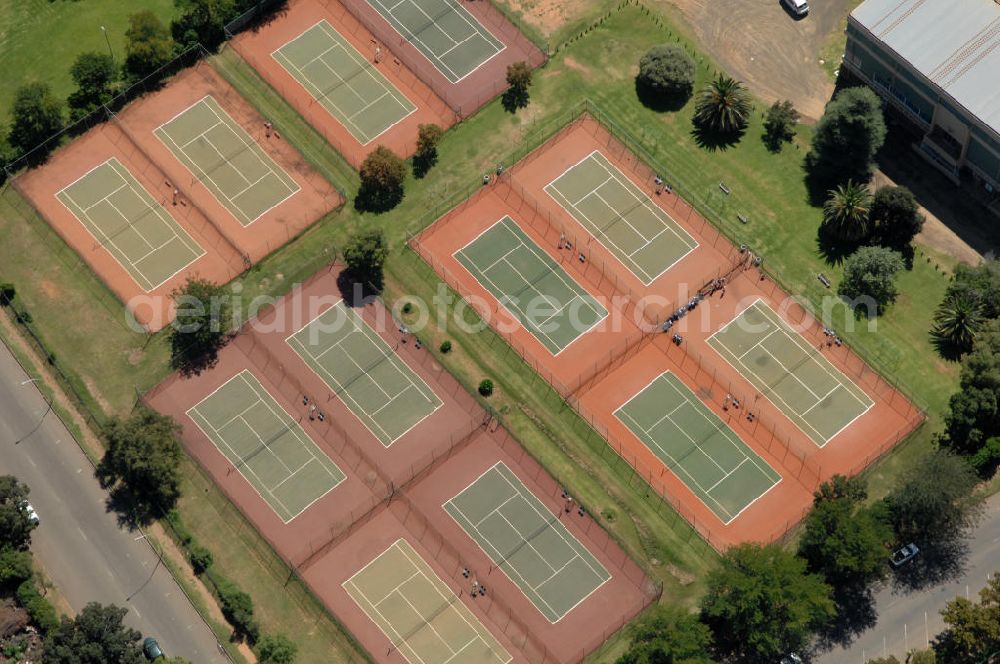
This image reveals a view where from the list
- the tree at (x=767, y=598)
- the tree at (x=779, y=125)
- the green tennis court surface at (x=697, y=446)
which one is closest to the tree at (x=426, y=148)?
the green tennis court surface at (x=697, y=446)

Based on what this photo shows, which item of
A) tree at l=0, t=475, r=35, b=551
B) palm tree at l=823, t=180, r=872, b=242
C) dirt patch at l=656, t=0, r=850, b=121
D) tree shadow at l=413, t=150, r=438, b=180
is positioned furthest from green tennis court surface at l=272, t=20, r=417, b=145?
tree at l=0, t=475, r=35, b=551

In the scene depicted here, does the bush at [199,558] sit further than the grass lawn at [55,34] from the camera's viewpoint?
No

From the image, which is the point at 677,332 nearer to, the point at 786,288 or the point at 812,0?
the point at 786,288

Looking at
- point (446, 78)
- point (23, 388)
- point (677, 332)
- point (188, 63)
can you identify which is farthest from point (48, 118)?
point (677, 332)

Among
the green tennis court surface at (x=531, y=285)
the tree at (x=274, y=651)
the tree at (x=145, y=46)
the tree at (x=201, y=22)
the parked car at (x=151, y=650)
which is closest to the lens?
the tree at (x=274, y=651)

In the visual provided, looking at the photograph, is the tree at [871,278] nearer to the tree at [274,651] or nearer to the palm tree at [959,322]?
the palm tree at [959,322]

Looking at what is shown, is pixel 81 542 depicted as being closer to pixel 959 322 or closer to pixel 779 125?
pixel 779 125
